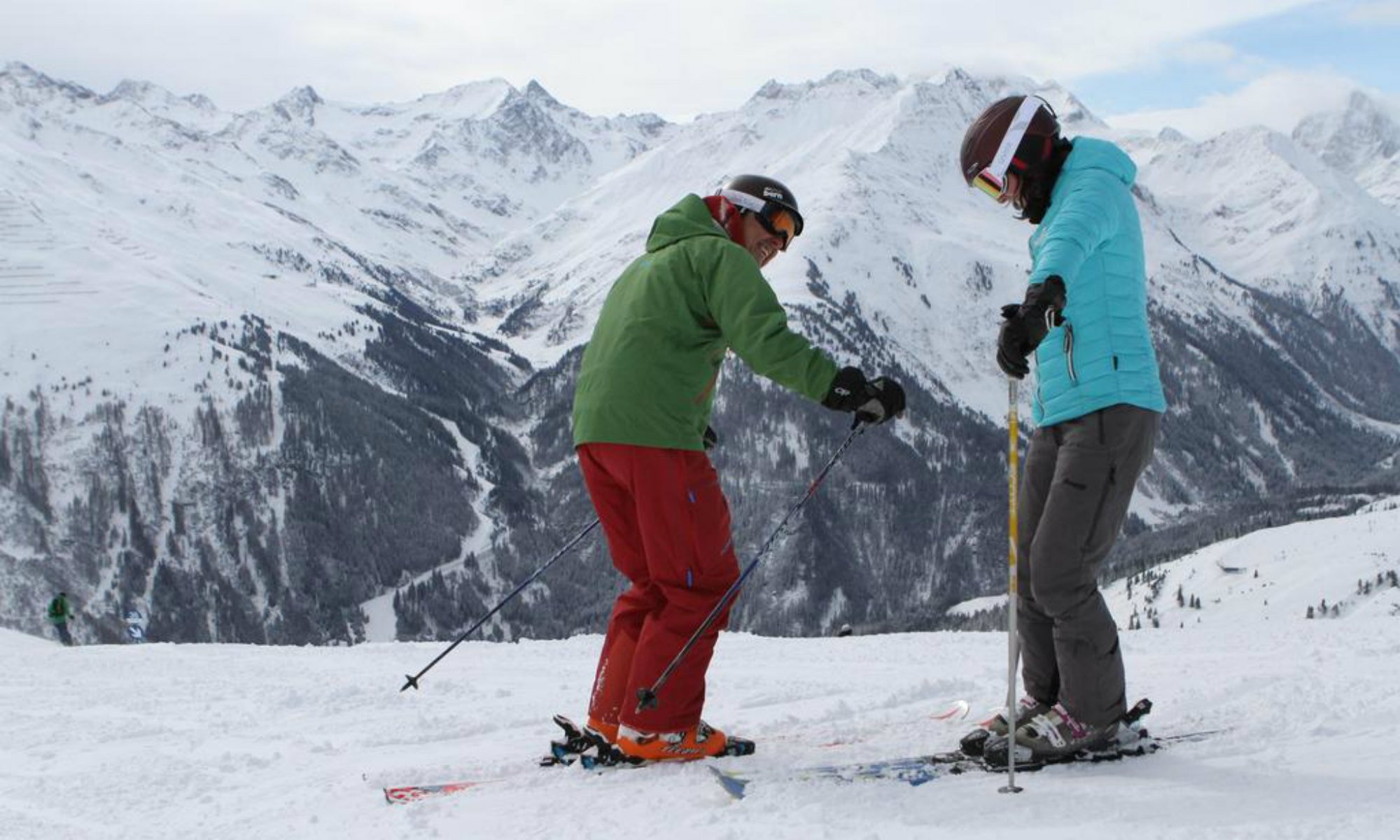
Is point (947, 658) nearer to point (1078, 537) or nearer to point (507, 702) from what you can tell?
point (507, 702)

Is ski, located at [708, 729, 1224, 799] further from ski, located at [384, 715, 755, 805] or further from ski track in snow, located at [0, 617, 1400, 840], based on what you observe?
ski, located at [384, 715, 755, 805]

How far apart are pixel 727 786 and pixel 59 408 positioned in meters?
168

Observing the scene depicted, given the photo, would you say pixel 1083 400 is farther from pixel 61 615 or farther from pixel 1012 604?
pixel 61 615

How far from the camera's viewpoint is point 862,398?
4668 millimetres

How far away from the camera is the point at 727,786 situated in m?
4.35

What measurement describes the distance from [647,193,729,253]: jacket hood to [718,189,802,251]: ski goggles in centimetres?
17

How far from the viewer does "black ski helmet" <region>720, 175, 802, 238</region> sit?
18.0 ft

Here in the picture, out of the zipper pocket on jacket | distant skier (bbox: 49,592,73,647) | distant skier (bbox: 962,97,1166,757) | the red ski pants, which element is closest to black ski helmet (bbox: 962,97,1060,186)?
distant skier (bbox: 962,97,1166,757)

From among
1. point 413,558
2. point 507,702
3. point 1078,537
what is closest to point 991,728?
point 1078,537

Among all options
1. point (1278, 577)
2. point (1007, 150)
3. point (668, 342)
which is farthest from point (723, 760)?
point (1278, 577)

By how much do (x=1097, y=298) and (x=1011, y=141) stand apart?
2.73ft

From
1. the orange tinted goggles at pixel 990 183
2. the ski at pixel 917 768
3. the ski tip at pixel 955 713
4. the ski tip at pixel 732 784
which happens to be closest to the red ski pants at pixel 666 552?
the ski at pixel 917 768

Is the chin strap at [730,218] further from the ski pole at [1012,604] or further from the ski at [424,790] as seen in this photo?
the ski at [424,790]

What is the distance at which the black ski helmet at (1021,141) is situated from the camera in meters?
5.00
